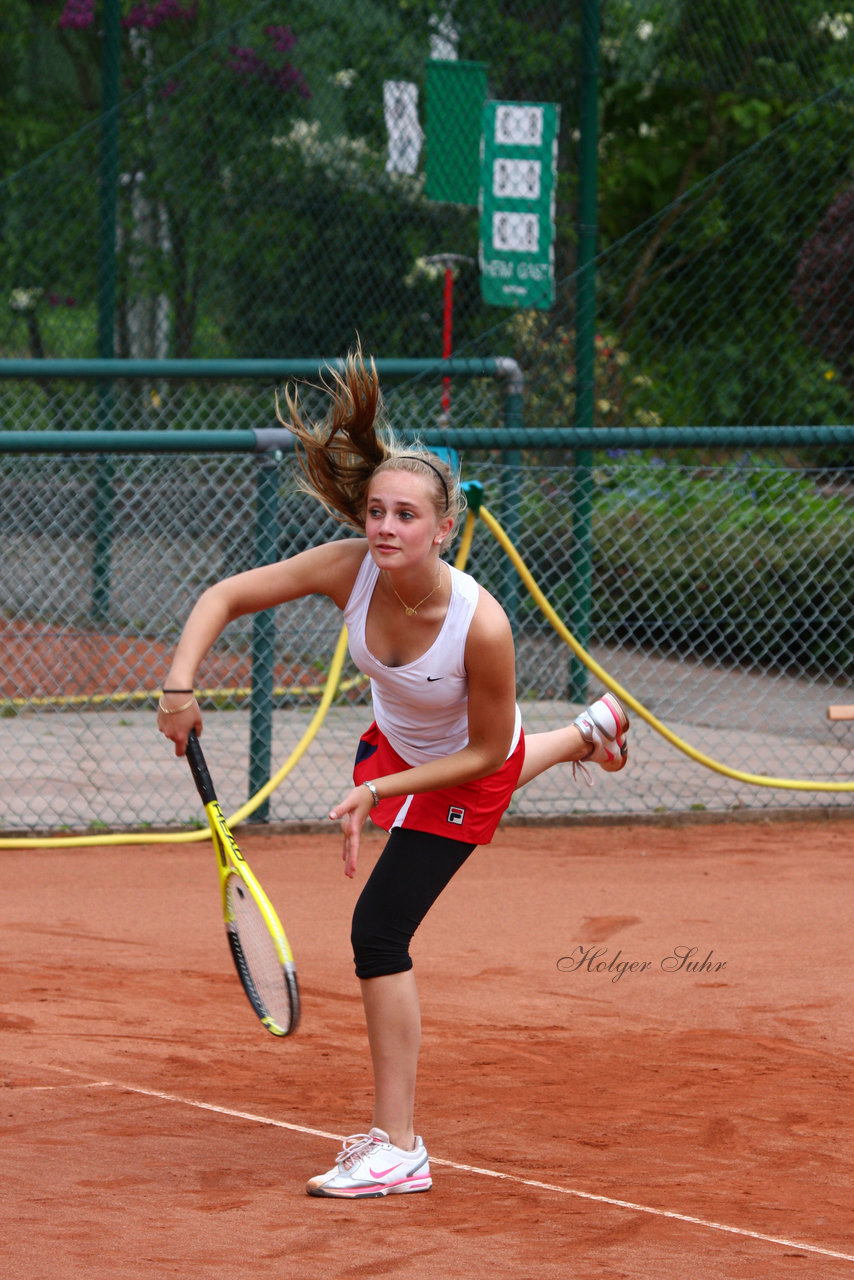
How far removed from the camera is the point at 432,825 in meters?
3.49

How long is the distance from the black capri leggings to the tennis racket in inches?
6.8

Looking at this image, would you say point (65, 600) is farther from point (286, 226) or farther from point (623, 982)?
point (623, 982)

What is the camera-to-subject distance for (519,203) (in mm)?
9164

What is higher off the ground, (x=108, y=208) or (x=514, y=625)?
(x=108, y=208)

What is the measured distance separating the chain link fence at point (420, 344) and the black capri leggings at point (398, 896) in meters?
3.40

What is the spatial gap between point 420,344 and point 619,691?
495 cm

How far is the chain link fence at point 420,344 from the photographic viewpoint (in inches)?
315

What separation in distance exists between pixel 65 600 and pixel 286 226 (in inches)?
143

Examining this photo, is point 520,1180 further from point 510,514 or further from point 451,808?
point 510,514

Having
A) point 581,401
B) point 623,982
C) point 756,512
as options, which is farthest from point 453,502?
point 756,512

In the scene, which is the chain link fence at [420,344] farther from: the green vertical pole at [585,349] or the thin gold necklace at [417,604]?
the thin gold necklace at [417,604]

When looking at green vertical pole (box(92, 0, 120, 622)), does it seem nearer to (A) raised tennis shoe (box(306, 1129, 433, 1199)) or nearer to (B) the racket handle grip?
(B) the racket handle grip

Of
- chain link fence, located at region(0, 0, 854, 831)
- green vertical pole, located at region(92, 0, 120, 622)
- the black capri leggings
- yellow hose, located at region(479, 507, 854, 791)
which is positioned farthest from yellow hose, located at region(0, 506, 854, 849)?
A: green vertical pole, located at region(92, 0, 120, 622)

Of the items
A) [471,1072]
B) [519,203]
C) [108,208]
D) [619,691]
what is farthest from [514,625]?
[108,208]
